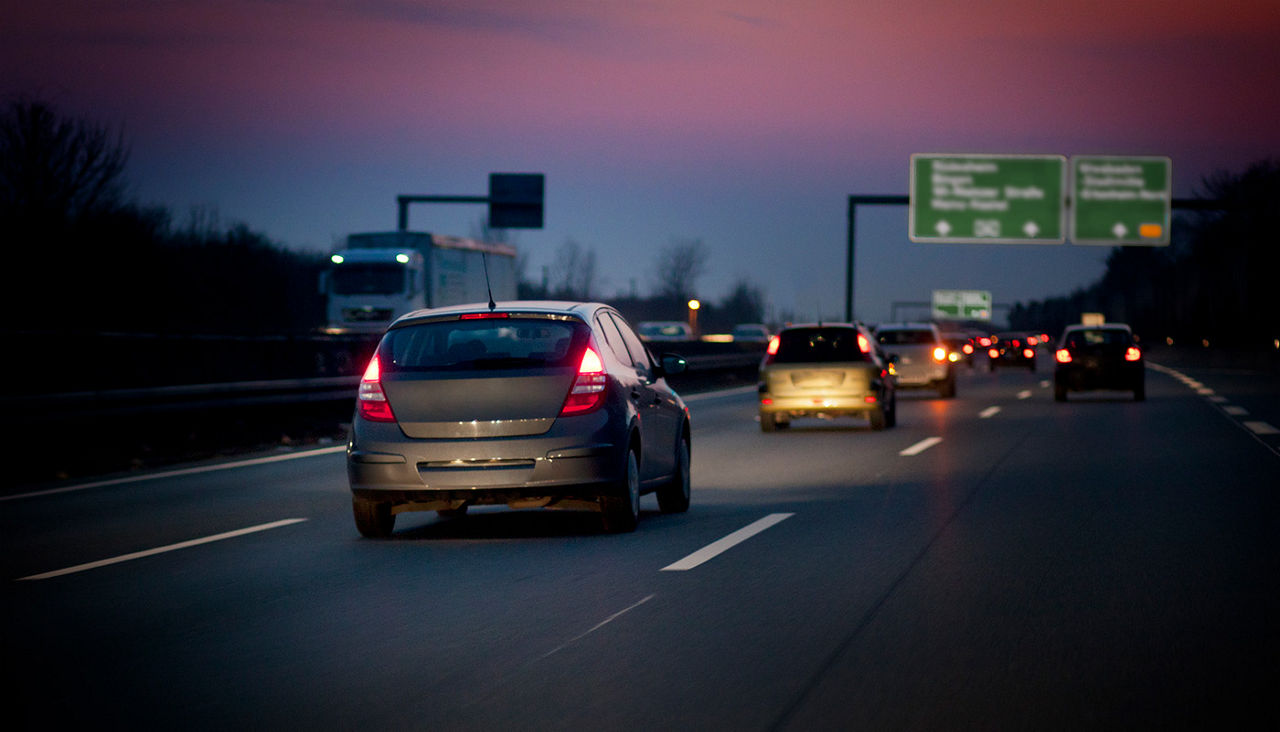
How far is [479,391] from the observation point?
9.55m

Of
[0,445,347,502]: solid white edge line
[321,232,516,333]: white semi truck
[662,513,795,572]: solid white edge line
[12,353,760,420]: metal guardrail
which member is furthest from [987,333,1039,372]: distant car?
[662,513,795,572]: solid white edge line

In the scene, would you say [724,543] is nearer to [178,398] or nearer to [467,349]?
[467,349]

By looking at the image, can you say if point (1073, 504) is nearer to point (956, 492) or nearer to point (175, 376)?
point (956, 492)

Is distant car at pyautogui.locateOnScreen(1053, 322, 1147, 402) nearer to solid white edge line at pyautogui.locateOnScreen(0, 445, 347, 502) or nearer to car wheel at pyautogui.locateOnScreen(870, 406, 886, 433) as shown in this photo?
car wheel at pyautogui.locateOnScreen(870, 406, 886, 433)

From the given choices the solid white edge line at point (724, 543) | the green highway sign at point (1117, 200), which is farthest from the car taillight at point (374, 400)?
the green highway sign at point (1117, 200)

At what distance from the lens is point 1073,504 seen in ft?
39.6

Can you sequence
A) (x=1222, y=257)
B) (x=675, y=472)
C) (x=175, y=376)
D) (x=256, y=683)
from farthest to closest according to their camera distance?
1. (x=1222, y=257)
2. (x=175, y=376)
3. (x=675, y=472)
4. (x=256, y=683)

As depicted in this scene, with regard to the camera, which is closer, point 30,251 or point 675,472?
point 675,472

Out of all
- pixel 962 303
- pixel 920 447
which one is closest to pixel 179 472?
pixel 920 447

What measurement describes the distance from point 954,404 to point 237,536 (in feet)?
69.5

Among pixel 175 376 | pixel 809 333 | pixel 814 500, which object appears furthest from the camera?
pixel 175 376

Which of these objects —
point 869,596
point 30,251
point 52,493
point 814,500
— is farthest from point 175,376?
point 869,596

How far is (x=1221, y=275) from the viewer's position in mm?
122125

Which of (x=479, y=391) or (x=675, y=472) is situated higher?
(x=479, y=391)
